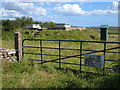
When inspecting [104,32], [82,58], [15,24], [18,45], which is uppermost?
[15,24]

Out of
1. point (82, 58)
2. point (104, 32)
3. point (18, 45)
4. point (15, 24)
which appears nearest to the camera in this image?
point (18, 45)

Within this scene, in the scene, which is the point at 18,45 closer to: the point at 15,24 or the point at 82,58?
the point at 82,58

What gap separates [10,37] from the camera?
19.8 meters

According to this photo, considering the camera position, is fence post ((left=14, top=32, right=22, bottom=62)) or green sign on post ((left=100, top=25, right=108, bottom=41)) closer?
fence post ((left=14, top=32, right=22, bottom=62))

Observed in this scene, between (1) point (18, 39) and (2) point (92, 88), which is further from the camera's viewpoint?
(1) point (18, 39)

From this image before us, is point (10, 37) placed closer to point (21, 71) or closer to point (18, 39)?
point (18, 39)

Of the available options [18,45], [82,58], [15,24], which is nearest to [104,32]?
[82,58]

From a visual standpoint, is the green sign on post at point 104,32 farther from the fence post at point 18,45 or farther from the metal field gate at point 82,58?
the fence post at point 18,45

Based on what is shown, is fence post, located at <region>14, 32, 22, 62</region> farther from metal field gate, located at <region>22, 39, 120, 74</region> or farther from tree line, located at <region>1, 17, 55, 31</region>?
tree line, located at <region>1, 17, 55, 31</region>

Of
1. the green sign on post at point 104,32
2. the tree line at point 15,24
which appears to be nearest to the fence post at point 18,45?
the green sign on post at point 104,32

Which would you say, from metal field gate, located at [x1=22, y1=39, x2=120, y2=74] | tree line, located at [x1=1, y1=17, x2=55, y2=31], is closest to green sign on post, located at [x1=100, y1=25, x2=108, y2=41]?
metal field gate, located at [x1=22, y1=39, x2=120, y2=74]

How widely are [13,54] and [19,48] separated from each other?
0.53 m

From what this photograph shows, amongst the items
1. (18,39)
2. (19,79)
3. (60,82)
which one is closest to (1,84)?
(19,79)

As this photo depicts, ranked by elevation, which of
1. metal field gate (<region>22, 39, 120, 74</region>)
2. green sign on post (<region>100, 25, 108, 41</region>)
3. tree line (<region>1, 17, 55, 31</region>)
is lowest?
metal field gate (<region>22, 39, 120, 74</region>)
